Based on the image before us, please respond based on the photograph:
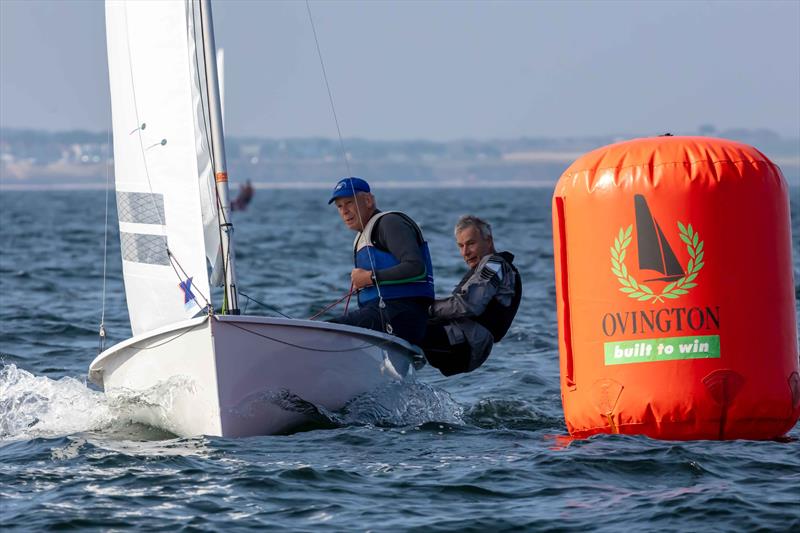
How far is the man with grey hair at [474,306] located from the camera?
7297 mm

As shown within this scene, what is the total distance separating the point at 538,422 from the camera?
7.43 metres

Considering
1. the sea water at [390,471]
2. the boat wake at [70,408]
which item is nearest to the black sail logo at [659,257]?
the sea water at [390,471]

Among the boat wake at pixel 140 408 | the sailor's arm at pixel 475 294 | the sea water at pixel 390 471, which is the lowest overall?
the sea water at pixel 390 471

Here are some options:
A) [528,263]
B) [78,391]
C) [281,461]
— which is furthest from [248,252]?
[281,461]

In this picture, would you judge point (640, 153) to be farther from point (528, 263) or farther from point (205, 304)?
point (528, 263)

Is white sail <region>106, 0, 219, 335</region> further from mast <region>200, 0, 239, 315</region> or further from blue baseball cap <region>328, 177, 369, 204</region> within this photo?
blue baseball cap <region>328, 177, 369, 204</region>

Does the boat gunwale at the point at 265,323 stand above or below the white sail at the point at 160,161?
below

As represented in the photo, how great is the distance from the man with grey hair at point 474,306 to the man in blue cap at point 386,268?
7.5 inches

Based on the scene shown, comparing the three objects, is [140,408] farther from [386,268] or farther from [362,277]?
[386,268]

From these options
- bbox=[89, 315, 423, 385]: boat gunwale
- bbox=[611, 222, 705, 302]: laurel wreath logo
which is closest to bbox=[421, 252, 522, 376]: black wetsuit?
bbox=[89, 315, 423, 385]: boat gunwale

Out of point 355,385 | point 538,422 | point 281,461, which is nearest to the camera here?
point 281,461

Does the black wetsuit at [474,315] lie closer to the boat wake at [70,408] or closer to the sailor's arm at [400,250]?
the sailor's arm at [400,250]

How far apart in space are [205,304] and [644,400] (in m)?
2.63

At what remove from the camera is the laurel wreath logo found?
569 centimetres
